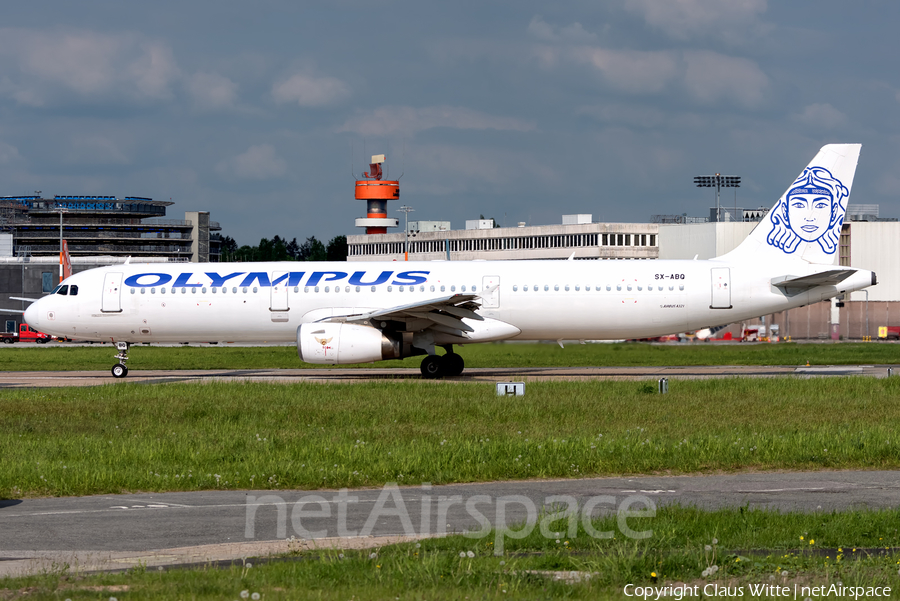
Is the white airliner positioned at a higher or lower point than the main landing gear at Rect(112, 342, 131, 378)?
higher

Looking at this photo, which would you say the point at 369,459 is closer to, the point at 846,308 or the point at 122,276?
the point at 122,276

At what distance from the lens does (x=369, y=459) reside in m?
14.5

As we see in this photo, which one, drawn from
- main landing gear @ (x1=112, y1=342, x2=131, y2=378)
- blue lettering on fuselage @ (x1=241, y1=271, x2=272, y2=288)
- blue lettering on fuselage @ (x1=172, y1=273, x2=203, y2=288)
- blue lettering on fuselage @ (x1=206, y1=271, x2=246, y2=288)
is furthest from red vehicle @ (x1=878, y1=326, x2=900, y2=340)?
main landing gear @ (x1=112, y1=342, x2=131, y2=378)

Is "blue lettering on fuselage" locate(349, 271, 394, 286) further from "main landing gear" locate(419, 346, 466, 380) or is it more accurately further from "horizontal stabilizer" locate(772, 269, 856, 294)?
"horizontal stabilizer" locate(772, 269, 856, 294)

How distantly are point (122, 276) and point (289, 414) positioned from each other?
15820 millimetres

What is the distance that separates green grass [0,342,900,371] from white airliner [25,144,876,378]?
2731 mm

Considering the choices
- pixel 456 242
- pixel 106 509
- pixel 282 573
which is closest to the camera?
pixel 282 573

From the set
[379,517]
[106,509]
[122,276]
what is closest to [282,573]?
[379,517]

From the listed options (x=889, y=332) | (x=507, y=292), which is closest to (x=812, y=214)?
(x=507, y=292)

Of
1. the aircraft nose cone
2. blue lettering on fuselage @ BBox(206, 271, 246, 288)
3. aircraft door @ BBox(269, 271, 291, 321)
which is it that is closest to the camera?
aircraft door @ BBox(269, 271, 291, 321)

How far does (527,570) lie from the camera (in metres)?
8.15

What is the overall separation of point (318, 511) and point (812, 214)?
25432mm

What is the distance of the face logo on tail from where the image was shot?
3231 cm

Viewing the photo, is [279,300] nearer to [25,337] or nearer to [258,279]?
[258,279]
